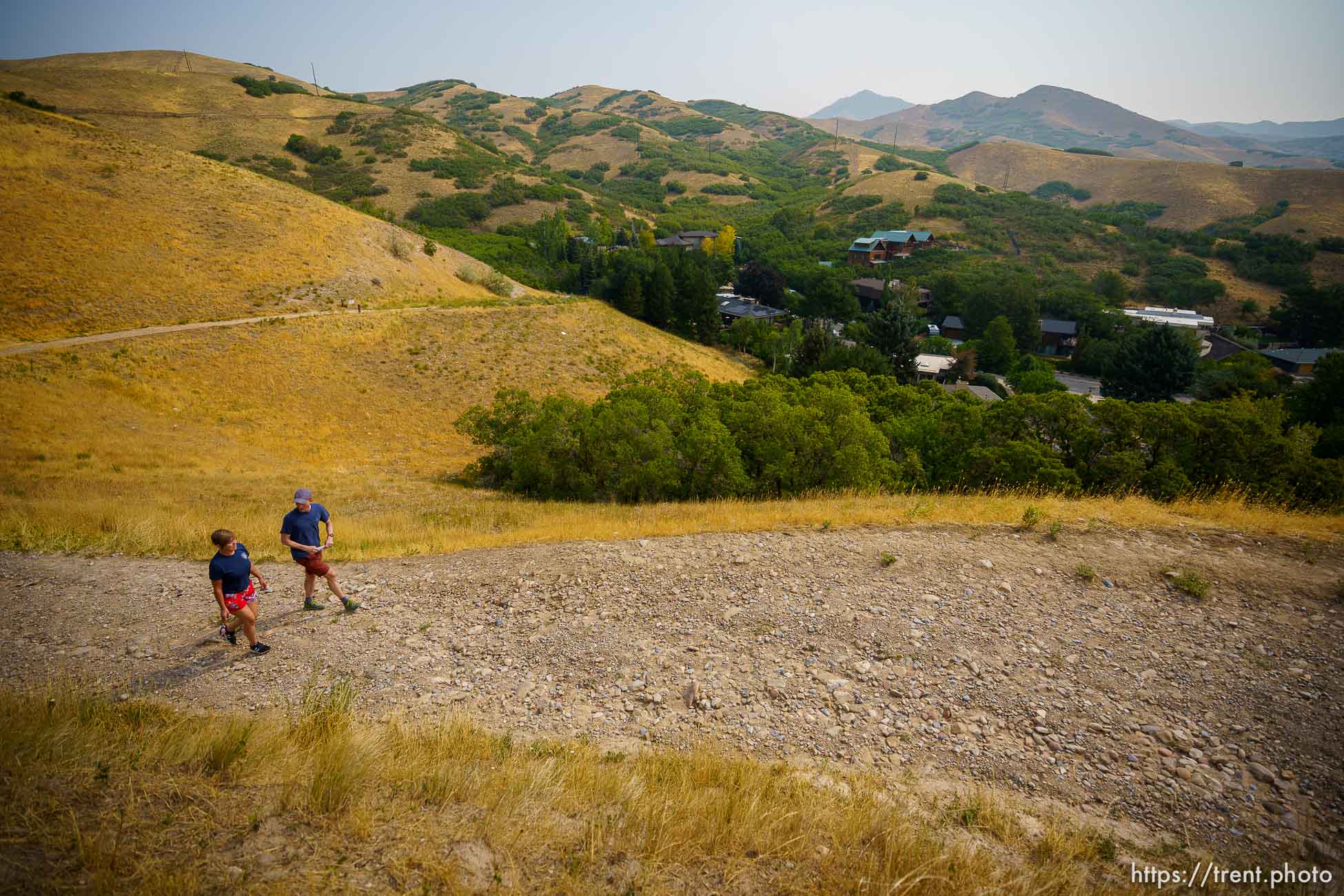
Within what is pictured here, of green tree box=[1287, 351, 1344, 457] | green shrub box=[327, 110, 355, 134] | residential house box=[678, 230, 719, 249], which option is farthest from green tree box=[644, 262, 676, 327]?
green shrub box=[327, 110, 355, 134]

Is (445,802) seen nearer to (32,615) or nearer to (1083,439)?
(32,615)

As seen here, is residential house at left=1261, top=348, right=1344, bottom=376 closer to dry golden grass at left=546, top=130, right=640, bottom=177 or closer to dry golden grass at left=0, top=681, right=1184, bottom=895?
dry golden grass at left=0, top=681, right=1184, bottom=895

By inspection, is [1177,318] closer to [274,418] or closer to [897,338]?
[897,338]

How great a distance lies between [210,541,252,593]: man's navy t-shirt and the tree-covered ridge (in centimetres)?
1010

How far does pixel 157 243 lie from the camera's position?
36.5 metres

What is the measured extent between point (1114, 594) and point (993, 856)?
234 inches

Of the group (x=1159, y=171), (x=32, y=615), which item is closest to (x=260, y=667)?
(x=32, y=615)

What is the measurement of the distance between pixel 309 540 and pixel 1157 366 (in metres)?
56.1

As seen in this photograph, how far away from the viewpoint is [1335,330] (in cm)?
6025

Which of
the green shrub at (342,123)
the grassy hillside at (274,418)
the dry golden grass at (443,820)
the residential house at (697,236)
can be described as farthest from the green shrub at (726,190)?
Result: the dry golden grass at (443,820)

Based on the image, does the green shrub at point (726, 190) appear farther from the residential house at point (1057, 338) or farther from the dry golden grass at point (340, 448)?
the dry golden grass at point (340, 448)

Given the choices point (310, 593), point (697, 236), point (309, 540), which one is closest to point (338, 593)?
point (310, 593)

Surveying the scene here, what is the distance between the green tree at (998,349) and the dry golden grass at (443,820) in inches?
2432

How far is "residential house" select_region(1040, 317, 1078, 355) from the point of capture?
63.8 metres
